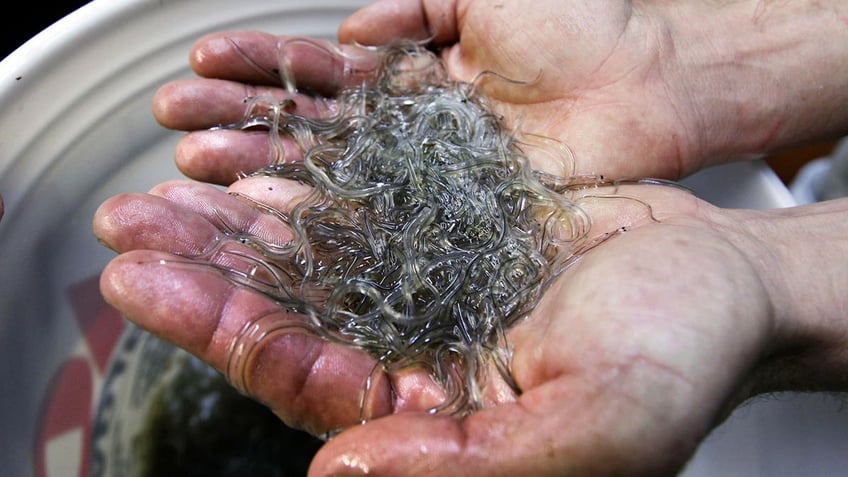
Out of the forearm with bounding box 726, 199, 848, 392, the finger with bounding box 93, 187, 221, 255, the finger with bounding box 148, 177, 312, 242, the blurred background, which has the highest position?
the blurred background

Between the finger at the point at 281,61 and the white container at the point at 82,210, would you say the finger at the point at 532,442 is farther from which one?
the finger at the point at 281,61

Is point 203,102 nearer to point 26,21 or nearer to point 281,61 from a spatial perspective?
point 281,61

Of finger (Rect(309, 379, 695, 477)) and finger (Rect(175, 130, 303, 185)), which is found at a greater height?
finger (Rect(175, 130, 303, 185))

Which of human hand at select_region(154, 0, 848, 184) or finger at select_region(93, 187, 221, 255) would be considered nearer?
finger at select_region(93, 187, 221, 255)

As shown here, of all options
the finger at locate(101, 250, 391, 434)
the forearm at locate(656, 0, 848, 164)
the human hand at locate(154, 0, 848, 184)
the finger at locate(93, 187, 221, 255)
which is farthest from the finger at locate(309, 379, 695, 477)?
the forearm at locate(656, 0, 848, 164)

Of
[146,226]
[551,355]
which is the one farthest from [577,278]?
[146,226]

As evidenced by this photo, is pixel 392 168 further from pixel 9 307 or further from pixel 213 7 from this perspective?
pixel 9 307

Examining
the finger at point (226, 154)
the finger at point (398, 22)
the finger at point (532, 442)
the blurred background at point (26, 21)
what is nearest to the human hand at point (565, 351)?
the finger at point (532, 442)

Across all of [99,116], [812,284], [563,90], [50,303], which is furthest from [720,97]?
[50,303]

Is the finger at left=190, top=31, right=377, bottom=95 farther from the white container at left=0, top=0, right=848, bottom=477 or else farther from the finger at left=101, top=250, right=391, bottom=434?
the finger at left=101, top=250, right=391, bottom=434
